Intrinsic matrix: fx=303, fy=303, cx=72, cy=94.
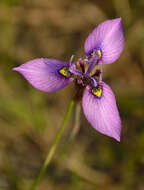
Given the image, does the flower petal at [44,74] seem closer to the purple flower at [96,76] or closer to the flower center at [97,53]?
the purple flower at [96,76]

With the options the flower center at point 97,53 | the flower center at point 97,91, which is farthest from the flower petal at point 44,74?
the flower center at point 97,53

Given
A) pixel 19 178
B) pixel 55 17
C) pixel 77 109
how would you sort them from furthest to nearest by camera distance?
1. pixel 55 17
2. pixel 19 178
3. pixel 77 109

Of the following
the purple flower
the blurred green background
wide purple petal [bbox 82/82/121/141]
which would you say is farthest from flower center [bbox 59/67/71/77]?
the blurred green background

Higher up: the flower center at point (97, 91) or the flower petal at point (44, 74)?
the flower petal at point (44, 74)

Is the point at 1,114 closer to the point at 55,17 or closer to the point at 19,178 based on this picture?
the point at 19,178

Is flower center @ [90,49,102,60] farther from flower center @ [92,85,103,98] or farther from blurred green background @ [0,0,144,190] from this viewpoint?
blurred green background @ [0,0,144,190]

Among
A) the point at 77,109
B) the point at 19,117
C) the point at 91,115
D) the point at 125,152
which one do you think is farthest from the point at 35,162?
the point at 91,115
